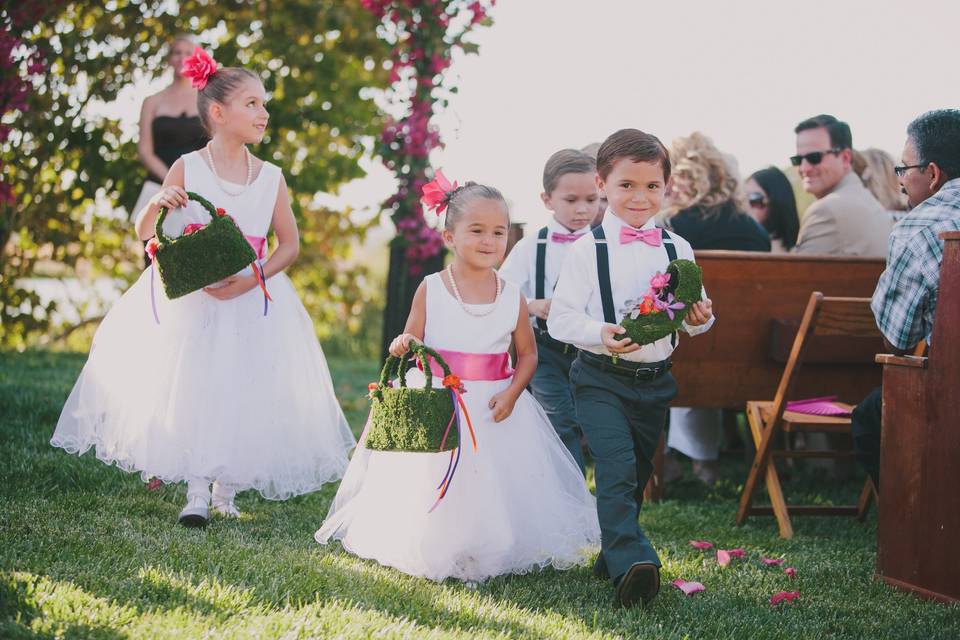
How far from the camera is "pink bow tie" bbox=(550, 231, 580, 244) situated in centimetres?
463

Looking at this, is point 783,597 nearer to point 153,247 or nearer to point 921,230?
point 921,230

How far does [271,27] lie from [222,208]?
18.7 ft

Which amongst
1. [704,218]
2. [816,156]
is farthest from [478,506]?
[816,156]

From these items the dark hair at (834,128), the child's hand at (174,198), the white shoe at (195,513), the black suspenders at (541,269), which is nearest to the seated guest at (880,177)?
the dark hair at (834,128)

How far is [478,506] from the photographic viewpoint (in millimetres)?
3650

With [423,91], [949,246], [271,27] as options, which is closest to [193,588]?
[949,246]

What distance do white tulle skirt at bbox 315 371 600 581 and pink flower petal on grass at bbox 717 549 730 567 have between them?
609mm

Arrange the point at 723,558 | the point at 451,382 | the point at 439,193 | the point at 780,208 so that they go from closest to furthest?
1. the point at 451,382
2. the point at 439,193
3. the point at 723,558
4. the point at 780,208

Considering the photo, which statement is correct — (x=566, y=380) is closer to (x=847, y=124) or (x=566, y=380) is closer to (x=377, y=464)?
(x=377, y=464)

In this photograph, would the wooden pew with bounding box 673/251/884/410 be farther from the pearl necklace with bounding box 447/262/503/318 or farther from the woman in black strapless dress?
the woman in black strapless dress

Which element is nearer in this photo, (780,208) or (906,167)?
(906,167)

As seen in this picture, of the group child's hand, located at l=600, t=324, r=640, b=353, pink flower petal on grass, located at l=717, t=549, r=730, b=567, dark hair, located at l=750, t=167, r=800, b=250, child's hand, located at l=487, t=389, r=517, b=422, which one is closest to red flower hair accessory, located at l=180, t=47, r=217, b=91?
child's hand, located at l=487, t=389, r=517, b=422

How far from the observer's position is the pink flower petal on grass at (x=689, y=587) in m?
3.69

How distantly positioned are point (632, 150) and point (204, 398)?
6.58 feet
